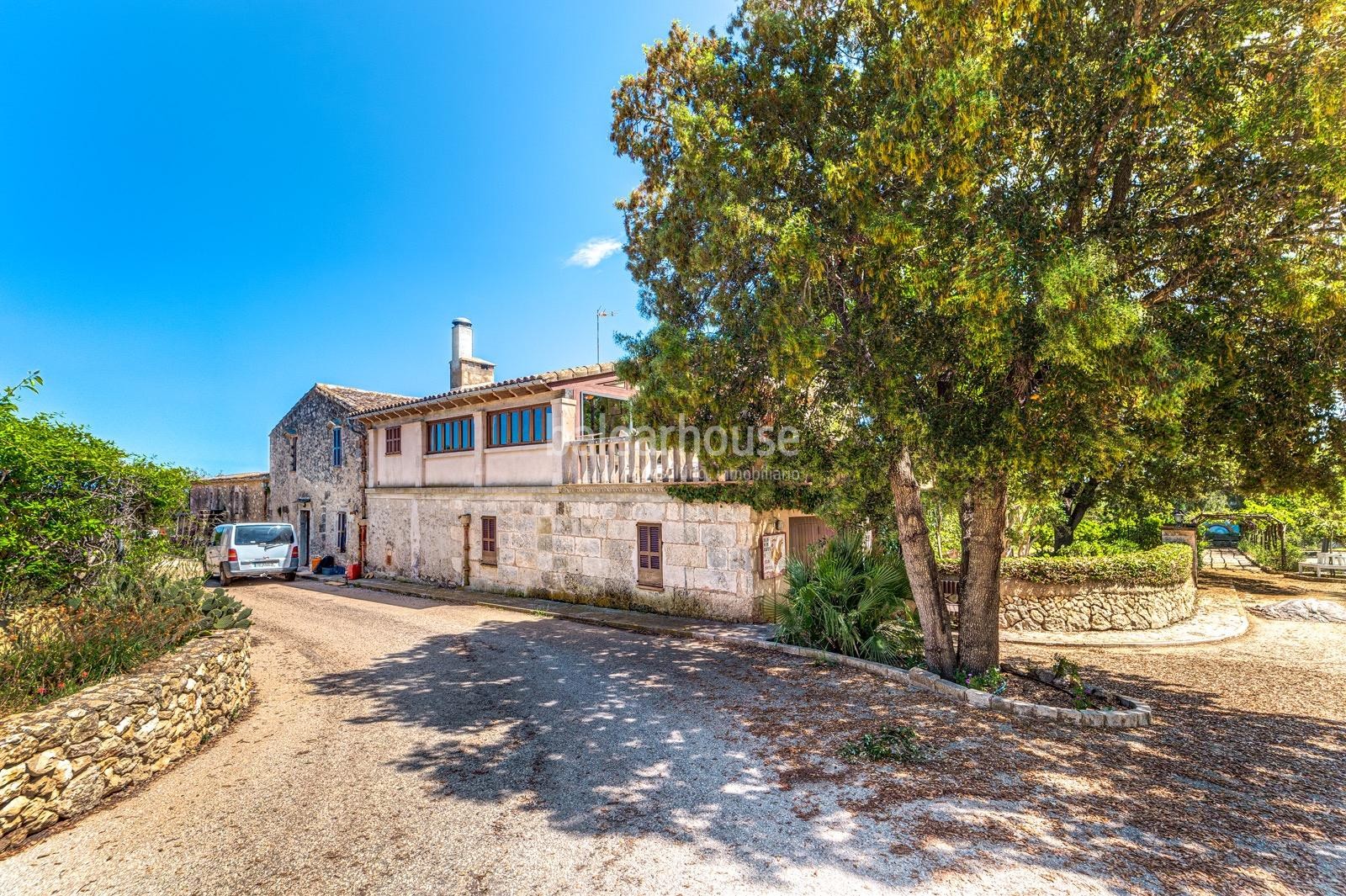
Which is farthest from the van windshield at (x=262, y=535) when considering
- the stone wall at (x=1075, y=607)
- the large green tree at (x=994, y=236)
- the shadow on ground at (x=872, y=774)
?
the stone wall at (x=1075, y=607)

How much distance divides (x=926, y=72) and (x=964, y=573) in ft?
19.7

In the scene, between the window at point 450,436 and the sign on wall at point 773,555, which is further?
the window at point 450,436

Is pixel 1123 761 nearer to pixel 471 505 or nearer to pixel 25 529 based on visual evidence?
pixel 25 529

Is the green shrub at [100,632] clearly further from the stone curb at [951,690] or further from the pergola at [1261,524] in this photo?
the pergola at [1261,524]

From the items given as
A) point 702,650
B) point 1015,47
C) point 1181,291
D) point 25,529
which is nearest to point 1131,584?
point 1181,291

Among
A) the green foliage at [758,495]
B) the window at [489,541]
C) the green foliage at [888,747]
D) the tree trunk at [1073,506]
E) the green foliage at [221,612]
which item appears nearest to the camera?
the green foliage at [888,747]

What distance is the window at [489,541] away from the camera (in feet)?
54.7

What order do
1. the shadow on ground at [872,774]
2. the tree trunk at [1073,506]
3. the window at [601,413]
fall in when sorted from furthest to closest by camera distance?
1. the window at [601,413]
2. the tree trunk at [1073,506]
3. the shadow on ground at [872,774]

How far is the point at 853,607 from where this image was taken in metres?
9.61

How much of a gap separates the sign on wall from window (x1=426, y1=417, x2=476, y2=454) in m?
9.16

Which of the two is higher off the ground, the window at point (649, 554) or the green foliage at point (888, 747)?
the window at point (649, 554)

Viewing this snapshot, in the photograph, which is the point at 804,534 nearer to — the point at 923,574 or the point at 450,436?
the point at 923,574

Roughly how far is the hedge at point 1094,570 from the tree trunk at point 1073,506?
8.17 ft

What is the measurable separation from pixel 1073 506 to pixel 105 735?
1898 cm
